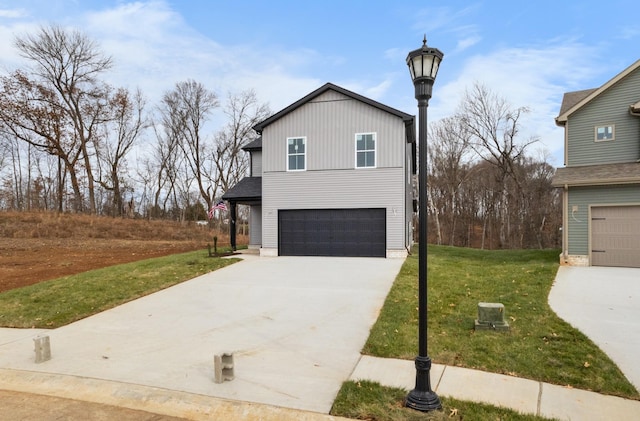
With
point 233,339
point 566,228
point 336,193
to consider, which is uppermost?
point 336,193

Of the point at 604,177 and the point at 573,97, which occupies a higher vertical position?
the point at 573,97

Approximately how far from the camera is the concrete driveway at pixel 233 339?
4.93 metres

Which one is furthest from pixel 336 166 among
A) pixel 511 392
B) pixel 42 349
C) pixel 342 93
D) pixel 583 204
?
pixel 511 392

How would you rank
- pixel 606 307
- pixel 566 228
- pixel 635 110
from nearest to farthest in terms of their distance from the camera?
pixel 606 307 < pixel 635 110 < pixel 566 228

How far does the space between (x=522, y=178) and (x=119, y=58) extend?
38427mm

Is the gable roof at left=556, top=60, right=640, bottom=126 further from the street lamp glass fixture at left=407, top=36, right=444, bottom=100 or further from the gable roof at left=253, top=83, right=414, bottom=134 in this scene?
the street lamp glass fixture at left=407, top=36, right=444, bottom=100

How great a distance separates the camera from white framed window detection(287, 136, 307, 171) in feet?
55.3

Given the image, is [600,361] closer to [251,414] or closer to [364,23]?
[251,414]

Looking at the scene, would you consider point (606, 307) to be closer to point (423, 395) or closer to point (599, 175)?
point (423, 395)

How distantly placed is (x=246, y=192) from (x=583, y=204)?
1365 centimetres

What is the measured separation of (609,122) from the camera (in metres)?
14.3

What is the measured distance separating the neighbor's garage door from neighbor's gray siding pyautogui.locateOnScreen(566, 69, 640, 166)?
7.02 ft

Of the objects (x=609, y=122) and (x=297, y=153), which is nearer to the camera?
(x=609, y=122)

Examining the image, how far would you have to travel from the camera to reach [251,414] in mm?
4148
